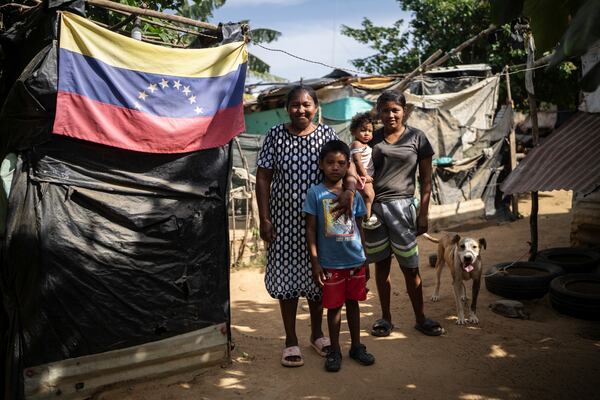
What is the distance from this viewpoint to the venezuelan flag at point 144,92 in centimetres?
304

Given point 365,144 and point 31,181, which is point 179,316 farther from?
point 365,144

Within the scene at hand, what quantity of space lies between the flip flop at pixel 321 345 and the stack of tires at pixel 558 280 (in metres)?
2.48

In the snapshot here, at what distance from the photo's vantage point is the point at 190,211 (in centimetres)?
358

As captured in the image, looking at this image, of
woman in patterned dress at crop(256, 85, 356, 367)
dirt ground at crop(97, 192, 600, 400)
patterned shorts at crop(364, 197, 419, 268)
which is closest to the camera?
dirt ground at crop(97, 192, 600, 400)

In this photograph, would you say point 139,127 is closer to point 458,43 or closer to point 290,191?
point 290,191

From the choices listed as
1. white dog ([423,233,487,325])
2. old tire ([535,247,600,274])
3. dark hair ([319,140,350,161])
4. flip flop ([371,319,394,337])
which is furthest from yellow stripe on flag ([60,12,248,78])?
old tire ([535,247,600,274])

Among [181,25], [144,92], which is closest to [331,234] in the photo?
[144,92]

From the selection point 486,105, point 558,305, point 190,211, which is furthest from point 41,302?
point 486,105

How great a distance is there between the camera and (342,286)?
11.2 feet

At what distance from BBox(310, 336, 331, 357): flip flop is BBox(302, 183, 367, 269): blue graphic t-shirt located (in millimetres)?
806

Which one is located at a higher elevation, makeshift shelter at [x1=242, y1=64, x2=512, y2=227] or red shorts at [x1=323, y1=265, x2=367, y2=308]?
makeshift shelter at [x1=242, y1=64, x2=512, y2=227]

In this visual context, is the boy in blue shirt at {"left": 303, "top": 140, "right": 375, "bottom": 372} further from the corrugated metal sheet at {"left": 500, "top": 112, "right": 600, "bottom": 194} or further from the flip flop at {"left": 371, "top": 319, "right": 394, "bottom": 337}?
the corrugated metal sheet at {"left": 500, "top": 112, "right": 600, "bottom": 194}

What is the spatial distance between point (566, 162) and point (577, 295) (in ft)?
4.42

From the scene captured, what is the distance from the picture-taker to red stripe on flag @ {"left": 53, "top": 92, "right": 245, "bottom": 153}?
3.03 metres
